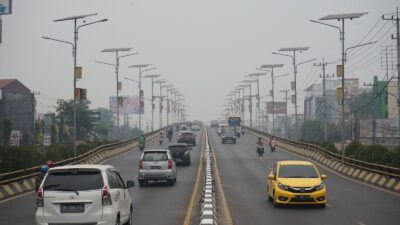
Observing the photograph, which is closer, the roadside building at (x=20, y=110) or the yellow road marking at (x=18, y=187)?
the yellow road marking at (x=18, y=187)

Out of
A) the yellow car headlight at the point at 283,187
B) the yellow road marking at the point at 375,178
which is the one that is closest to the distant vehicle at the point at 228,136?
the yellow road marking at the point at 375,178

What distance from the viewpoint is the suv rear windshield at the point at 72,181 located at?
43.3ft

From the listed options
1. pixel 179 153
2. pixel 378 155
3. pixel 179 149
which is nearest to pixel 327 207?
pixel 378 155

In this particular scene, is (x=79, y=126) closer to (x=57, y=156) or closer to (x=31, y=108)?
(x=31, y=108)

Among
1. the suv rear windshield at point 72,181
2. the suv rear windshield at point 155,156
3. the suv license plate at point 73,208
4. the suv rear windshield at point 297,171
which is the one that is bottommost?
the suv rear windshield at point 155,156

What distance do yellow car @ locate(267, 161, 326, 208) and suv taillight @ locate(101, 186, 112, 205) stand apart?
972 cm

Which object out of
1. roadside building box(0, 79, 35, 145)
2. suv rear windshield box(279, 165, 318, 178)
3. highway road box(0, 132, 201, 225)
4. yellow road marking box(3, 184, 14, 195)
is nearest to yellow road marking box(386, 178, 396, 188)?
highway road box(0, 132, 201, 225)

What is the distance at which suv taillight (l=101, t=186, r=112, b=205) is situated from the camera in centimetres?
1317

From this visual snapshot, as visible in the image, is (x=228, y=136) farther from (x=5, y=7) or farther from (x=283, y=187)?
(x=283, y=187)

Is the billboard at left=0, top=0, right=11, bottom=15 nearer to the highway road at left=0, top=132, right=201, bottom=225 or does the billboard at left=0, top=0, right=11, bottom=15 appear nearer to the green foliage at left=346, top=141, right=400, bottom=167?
the highway road at left=0, top=132, right=201, bottom=225

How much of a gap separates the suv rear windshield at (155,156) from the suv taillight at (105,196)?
20.3 m

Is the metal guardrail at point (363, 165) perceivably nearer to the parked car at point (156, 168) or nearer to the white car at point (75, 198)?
the parked car at point (156, 168)

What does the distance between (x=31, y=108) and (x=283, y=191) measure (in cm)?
10336

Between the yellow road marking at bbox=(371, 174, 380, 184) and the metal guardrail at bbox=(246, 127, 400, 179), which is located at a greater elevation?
the metal guardrail at bbox=(246, 127, 400, 179)
